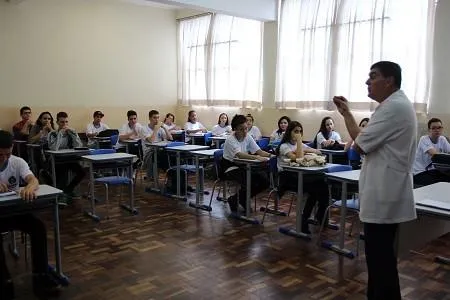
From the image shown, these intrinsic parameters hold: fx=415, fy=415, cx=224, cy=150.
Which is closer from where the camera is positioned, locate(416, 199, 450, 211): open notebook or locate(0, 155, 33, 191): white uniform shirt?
locate(416, 199, 450, 211): open notebook

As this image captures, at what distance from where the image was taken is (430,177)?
4.85m

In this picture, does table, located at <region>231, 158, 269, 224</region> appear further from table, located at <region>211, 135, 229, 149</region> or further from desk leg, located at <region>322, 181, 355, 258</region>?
table, located at <region>211, 135, 229, 149</region>

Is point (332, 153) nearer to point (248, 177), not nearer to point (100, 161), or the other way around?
point (248, 177)

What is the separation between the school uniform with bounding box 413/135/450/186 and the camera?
4855 mm

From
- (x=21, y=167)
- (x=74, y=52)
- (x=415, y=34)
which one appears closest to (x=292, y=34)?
(x=415, y=34)

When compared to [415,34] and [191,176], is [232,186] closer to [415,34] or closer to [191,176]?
[191,176]

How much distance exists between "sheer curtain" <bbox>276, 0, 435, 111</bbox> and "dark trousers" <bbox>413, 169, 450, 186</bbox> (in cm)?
117

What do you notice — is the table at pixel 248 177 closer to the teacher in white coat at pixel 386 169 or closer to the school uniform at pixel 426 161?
the school uniform at pixel 426 161

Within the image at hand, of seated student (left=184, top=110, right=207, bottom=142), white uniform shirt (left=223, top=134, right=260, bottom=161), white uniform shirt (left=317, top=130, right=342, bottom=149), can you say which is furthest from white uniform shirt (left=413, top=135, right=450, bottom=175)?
seated student (left=184, top=110, right=207, bottom=142)

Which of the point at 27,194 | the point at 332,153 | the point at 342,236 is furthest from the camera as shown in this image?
the point at 332,153

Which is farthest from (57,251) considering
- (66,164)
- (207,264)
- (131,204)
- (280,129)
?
(280,129)

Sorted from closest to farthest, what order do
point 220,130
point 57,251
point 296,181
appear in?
point 57,251 < point 296,181 < point 220,130

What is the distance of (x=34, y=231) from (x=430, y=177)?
4.23 meters

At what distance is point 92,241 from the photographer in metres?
3.87
